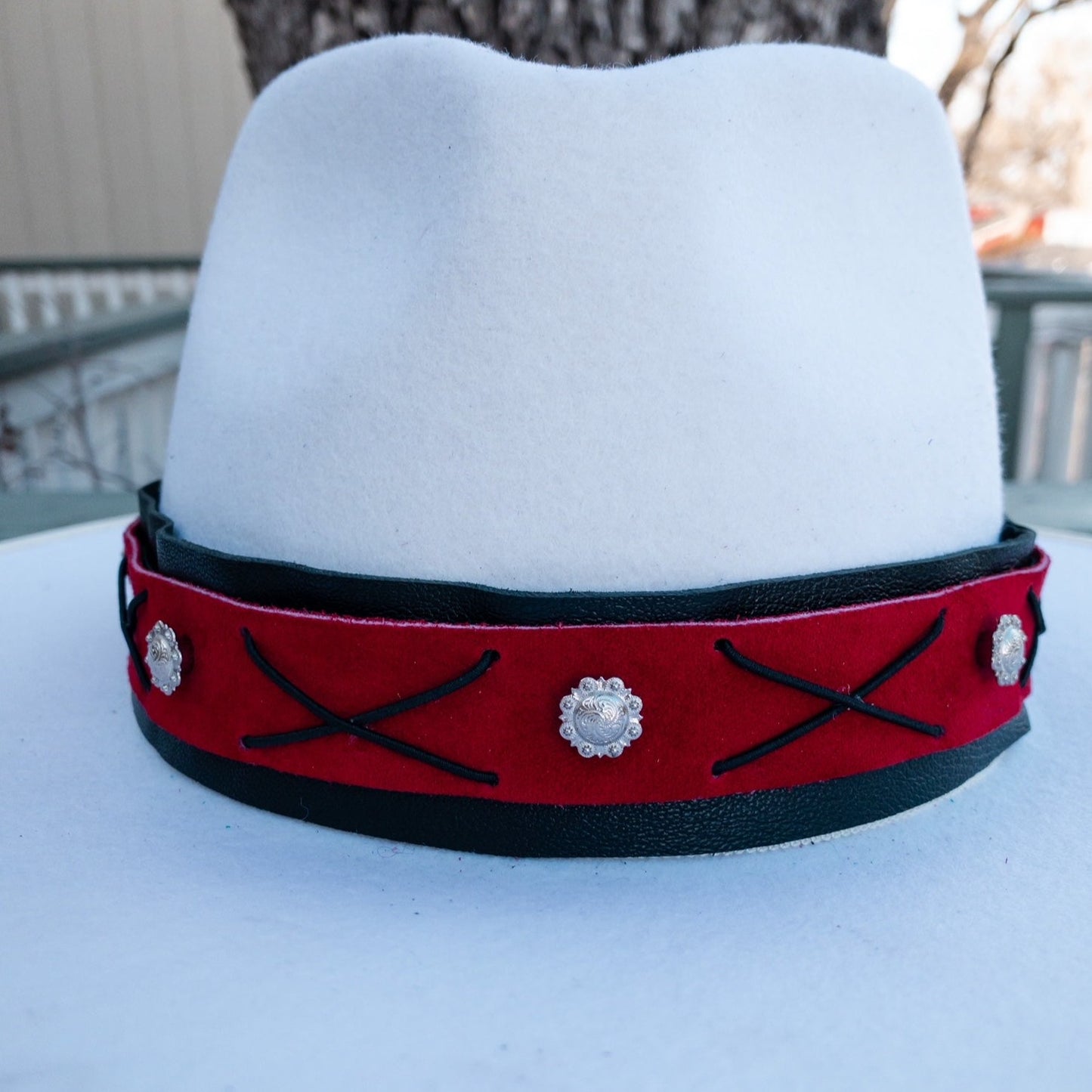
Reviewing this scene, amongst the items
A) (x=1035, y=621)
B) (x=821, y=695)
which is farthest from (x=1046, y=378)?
(x=821, y=695)

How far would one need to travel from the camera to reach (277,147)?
76cm

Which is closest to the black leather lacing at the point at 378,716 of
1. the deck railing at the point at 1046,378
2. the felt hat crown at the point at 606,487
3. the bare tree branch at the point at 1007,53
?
the felt hat crown at the point at 606,487

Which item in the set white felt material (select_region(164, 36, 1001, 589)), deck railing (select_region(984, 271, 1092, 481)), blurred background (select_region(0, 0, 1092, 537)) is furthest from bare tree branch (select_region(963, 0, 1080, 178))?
white felt material (select_region(164, 36, 1001, 589))

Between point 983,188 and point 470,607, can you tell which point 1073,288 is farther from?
point 983,188

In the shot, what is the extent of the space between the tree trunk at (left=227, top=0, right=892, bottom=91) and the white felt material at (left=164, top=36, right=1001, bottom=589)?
0.43 metres

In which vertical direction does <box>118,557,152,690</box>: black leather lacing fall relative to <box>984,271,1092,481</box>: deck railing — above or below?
above

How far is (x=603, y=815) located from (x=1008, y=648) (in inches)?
11.9

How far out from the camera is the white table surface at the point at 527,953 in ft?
1.46

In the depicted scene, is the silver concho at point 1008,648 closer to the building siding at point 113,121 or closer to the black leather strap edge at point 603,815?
the black leather strap edge at point 603,815

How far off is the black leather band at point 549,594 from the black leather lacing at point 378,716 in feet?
0.10

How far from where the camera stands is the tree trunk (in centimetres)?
107

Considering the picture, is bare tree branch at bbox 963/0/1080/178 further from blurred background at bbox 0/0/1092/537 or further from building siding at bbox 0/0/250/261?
building siding at bbox 0/0/250/261

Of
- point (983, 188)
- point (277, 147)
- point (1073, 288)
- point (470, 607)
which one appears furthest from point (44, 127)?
point (983, 188)

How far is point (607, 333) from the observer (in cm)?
60
